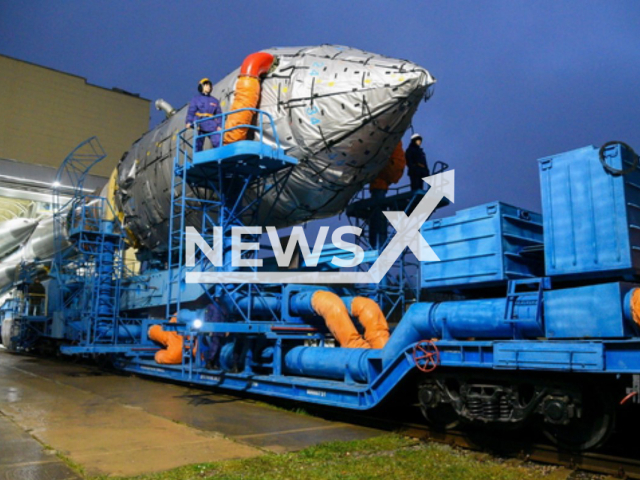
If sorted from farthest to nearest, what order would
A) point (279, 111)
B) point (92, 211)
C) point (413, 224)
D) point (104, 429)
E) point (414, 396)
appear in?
point (92, 211), point (413, 224), point (279, 111), point (414, 396), point (104, 429)

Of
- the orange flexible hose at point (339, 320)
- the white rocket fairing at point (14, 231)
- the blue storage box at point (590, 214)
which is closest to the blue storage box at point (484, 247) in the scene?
the blue storage box at point (590, 214)

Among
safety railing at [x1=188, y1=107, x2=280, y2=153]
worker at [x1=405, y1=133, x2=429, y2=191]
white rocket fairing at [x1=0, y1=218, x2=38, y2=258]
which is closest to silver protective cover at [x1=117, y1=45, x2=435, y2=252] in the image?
safety railing at [x1=188, y1=107, x2=280, y2=153]

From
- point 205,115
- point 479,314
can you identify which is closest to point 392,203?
point 205,115

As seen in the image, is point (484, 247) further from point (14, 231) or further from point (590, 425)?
point (14, 231)

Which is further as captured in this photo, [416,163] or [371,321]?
[416,163]

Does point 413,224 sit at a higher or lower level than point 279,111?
lower

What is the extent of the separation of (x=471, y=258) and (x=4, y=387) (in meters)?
10.3

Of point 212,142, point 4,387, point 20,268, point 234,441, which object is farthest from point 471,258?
point 20,268

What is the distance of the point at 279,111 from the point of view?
9.49 m

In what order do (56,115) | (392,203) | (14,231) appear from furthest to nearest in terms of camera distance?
(56,115), (14,231), (392,203)

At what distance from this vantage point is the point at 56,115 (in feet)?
110

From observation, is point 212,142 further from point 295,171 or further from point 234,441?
point 234,441

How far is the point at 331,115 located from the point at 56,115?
29775 mm

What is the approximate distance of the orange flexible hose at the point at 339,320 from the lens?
8.69m
